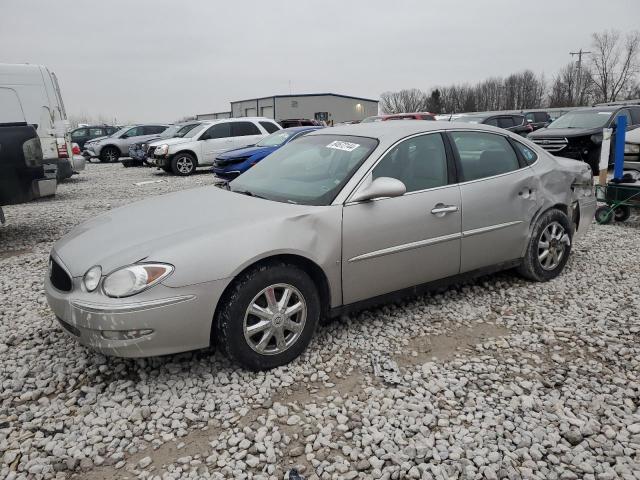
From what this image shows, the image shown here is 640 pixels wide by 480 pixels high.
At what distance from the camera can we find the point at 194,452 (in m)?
2.49

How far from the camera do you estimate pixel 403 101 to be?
77.2 m

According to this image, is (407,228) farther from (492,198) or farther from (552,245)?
(552,245)

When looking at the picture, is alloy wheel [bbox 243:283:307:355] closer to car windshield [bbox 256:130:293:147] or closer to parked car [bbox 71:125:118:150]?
car windshield [bbox 256:130:293:147]

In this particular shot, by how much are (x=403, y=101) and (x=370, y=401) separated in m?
78.9

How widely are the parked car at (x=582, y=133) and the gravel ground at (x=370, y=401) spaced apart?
25.5 ft

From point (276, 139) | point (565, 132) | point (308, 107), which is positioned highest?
point (308, 107)

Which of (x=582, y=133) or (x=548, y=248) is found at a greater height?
(x=582, y=133)

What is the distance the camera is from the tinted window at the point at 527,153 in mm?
4465

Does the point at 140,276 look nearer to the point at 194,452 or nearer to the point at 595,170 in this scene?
the point at 194,452

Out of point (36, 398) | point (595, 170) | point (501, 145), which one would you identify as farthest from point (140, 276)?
point (595, 170)

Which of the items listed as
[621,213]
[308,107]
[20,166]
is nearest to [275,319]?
[20,166]

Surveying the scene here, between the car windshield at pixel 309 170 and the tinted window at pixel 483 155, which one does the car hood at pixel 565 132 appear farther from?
the car windshield at pixel 309 170

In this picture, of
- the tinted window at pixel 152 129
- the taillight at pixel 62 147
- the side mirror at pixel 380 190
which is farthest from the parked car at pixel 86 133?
the side mirror at pixel 380 190

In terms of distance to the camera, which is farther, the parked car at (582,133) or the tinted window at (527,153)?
the parked car at (582,133)
